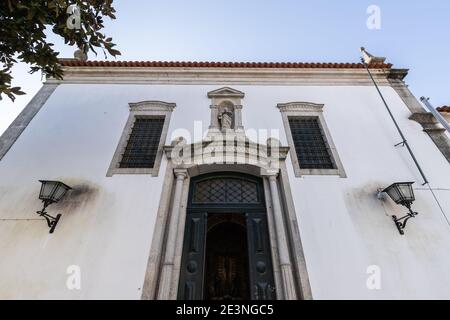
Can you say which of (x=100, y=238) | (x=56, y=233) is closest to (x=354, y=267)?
(x=100, y=238)

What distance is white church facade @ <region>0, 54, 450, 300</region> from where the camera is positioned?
3475mm

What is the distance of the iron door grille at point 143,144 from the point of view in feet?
15.9

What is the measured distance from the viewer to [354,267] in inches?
138

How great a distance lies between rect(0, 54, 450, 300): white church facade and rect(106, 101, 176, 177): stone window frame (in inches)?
1.4

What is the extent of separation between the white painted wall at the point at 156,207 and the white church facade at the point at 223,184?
0.03 m

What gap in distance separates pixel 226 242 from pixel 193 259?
3.05 m

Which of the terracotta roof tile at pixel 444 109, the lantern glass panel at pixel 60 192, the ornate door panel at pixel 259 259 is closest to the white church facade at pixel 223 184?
the ornate door panel at pixel 259 259

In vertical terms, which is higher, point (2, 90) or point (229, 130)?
point (229, 130)

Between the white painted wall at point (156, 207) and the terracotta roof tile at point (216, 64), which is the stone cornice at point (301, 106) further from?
the terracotta roof tile at point (216, 64)

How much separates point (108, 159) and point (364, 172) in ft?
17.4

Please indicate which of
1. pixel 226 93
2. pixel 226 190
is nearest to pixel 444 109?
pixel 226 93
